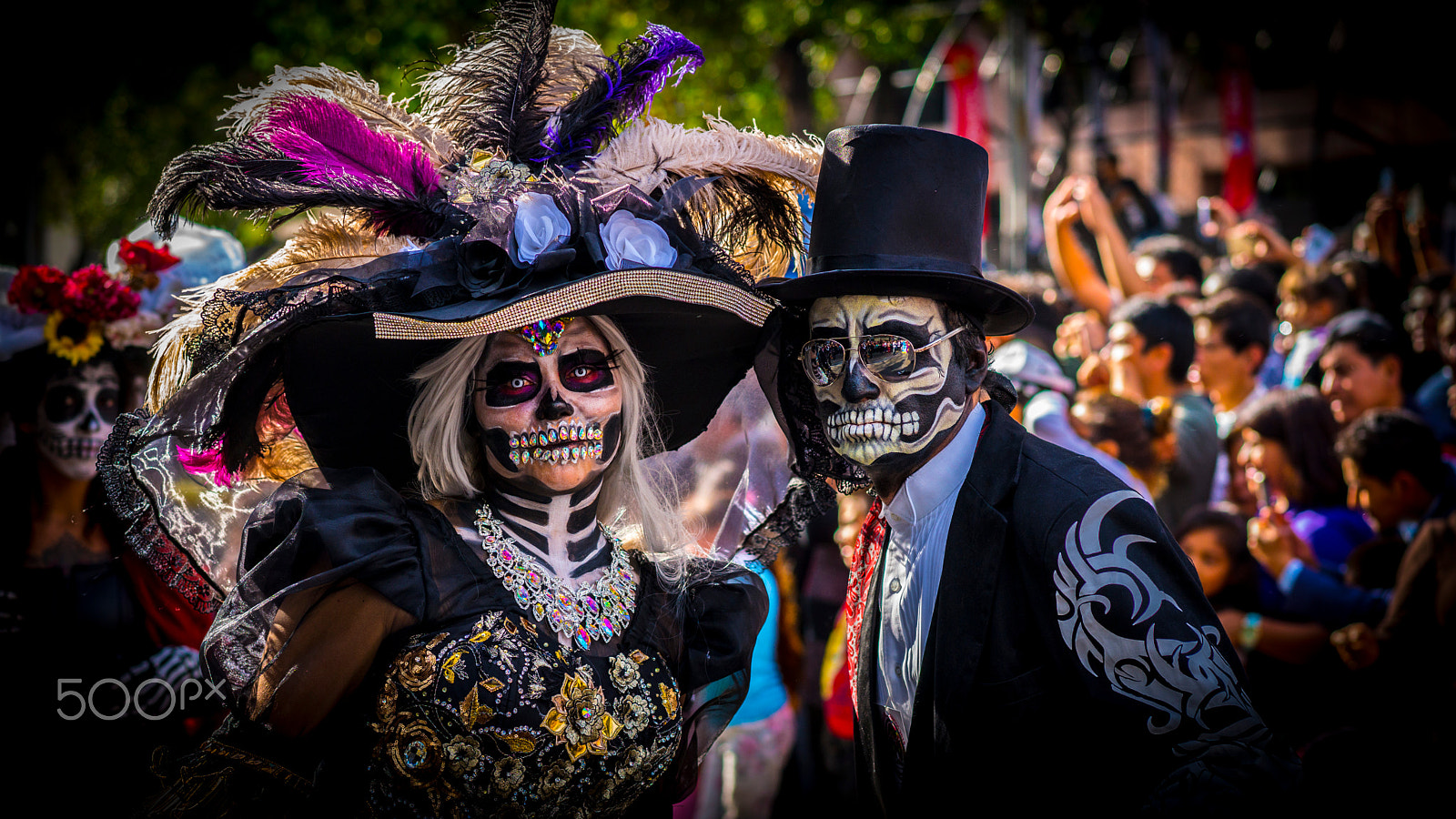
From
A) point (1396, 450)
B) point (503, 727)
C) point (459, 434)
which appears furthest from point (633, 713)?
point (1396, 450)

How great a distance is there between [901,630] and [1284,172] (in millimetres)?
18713

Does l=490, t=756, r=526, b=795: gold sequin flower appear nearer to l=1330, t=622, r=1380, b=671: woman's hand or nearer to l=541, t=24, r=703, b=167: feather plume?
l=541, t=24, r=703, b=167: feather plume

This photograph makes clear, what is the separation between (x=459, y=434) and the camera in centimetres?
257

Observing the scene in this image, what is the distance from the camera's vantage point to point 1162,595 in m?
2.09

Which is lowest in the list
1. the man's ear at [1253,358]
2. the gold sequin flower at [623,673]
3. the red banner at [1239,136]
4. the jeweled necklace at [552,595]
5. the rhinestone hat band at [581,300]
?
the gold sequin flower at [623,673]

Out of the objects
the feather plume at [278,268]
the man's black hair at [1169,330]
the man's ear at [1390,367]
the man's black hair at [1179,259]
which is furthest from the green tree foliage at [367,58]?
the feather plume at [278,268]

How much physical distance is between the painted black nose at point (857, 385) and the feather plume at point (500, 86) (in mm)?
957

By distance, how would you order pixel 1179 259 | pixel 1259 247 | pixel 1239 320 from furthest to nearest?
pixel 1259 247 → pixel 1179 259 → pixel 1239 320

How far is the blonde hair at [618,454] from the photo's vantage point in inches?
101

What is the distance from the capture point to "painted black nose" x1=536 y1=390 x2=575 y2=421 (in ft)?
8.14

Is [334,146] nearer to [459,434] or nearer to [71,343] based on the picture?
[459,434]

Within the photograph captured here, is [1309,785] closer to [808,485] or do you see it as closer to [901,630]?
[901,630]

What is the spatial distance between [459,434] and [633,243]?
0.64 m

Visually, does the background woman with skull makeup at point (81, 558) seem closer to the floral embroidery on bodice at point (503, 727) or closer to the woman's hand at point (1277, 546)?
the floral embroidery on bodice at point (503, 727)
